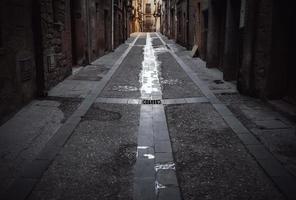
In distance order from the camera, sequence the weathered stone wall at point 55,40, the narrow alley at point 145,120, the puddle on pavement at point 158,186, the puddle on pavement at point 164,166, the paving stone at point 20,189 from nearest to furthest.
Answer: the paving stone at point 20,189
the puddle on pavement at point 158,186
the narrow alley at point 145,120
the puddle on pavement at point 164,166
the weathered stone wall at point 55,40

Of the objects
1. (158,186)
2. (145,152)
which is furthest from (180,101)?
(158,186)

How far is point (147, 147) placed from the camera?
498 cm

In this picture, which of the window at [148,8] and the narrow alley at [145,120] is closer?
the narrow alley at [145,120]

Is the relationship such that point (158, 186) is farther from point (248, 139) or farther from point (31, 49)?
point (31, 49)

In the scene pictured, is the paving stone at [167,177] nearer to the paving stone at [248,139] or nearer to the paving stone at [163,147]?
the paving stone at [163,147]

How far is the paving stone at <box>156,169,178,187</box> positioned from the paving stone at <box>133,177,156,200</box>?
0.09 m

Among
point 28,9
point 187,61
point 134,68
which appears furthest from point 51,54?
point 187,61

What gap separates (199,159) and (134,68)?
9.10 meters

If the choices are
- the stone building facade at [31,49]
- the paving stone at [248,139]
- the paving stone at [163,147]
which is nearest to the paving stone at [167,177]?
the paving stone at [163,147]

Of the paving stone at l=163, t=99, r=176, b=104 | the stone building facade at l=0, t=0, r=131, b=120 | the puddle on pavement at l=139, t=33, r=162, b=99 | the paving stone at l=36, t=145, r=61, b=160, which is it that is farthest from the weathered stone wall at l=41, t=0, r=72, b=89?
the paving stone at l=36, t=145, r=61, b=160

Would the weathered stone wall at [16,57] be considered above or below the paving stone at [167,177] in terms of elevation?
above

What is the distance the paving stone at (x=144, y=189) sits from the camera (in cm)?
353

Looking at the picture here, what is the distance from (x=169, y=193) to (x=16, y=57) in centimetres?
447

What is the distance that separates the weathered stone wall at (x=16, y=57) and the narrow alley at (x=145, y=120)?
2 cm
